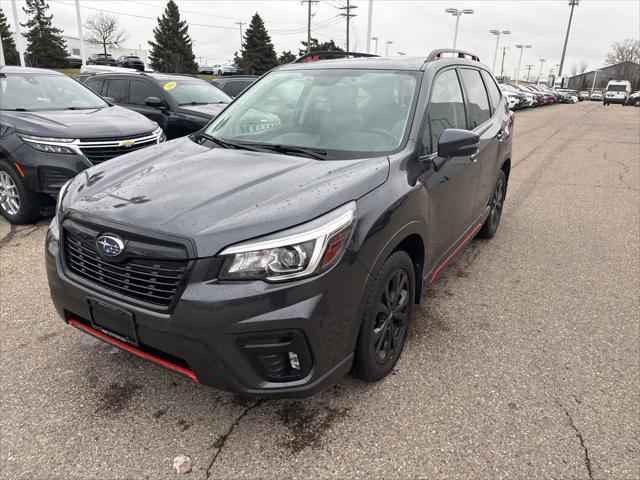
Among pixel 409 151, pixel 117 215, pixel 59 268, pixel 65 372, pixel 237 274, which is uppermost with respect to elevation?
pixel 409 151

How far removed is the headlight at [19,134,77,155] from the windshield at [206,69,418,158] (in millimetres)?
2327

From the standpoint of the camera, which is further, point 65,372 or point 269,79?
point 269,79

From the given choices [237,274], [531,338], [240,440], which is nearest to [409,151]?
[237,274]

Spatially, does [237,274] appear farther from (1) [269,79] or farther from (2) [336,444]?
(1) [269,79]

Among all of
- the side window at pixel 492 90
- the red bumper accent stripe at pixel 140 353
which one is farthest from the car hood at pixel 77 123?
the side window at pixel 492 90

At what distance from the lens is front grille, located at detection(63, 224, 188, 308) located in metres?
1.99

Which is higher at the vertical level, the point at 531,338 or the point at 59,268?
the point at 59,268

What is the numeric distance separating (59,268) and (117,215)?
53 centimetres

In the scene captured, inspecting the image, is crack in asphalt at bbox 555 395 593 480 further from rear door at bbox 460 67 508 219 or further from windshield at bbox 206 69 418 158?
rear door at bbox 460 67 508 219

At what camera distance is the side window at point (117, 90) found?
8781 millimetres

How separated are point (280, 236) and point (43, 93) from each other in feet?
18.2

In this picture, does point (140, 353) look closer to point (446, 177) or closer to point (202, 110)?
point (446, 177)

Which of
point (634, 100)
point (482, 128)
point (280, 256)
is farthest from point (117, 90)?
point (634, 100)

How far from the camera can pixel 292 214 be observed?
2025mm
